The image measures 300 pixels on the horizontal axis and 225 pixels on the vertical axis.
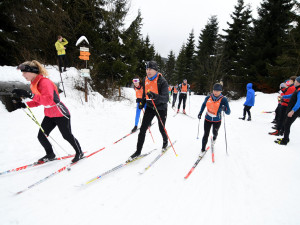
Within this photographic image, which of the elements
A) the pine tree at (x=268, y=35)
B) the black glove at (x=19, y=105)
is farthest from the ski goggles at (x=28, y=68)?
the pine tree at (x=268, y=35)

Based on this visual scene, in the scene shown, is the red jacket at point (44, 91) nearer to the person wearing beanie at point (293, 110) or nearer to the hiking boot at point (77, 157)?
the hiking boot at point (77, 157)

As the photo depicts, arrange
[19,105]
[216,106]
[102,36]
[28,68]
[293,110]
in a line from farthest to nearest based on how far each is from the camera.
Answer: [102,36]
[293,110]
[216,106]
[19,105]
[28,68]

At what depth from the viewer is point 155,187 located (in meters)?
2.87

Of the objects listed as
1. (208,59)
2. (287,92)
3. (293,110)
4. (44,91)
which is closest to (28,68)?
(44,91)

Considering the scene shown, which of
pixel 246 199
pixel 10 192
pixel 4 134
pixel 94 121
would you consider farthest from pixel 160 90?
pixel 4 134

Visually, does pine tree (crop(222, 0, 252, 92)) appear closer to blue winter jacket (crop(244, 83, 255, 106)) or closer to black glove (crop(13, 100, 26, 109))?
blue winter jacket (crop(244, 83, 255, 106))

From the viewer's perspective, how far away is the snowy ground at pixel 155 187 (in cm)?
224

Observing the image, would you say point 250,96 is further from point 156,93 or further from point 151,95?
point 151,95

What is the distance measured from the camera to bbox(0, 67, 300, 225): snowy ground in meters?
2.24

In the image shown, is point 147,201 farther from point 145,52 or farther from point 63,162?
point 145,52

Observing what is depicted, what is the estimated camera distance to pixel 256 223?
2158mm

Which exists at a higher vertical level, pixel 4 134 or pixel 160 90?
pixel 160 90

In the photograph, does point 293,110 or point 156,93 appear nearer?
point 156,93

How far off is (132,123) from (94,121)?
1.81m
